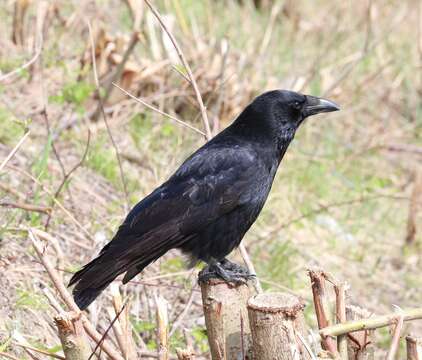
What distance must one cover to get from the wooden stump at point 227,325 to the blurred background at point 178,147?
77 centimetres

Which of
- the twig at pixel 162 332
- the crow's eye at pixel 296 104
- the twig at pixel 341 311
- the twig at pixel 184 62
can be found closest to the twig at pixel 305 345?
the twig at pixel 341 311

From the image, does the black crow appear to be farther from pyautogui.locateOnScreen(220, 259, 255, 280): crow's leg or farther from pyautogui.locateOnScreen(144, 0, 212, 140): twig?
pyautogui.locateOnScreen(144, 0, 212, 140): twig

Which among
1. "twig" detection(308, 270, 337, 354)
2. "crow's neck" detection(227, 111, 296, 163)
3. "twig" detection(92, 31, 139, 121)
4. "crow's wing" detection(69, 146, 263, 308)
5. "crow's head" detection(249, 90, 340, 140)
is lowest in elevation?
"twig" detection(308, 270, 337, 354)

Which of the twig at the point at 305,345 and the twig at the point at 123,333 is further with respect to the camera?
the twig at the point at 123,333

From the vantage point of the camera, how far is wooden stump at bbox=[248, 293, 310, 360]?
2.77 metres

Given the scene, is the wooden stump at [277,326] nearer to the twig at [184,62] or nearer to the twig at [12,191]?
the twig at [184,62]

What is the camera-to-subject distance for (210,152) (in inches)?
156

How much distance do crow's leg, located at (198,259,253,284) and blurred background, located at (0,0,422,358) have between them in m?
0.28

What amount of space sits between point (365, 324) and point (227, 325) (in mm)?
579

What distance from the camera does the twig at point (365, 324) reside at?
8.73 ft

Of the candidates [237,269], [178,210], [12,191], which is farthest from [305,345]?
[12,191]

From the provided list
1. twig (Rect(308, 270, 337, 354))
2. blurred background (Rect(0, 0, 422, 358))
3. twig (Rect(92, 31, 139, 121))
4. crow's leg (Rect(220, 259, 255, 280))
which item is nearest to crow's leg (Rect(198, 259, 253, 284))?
crow's leg (Rect(220, 259, 255, 280))

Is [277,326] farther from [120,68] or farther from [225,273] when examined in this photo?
[120,68]

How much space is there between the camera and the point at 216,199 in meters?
3.82
